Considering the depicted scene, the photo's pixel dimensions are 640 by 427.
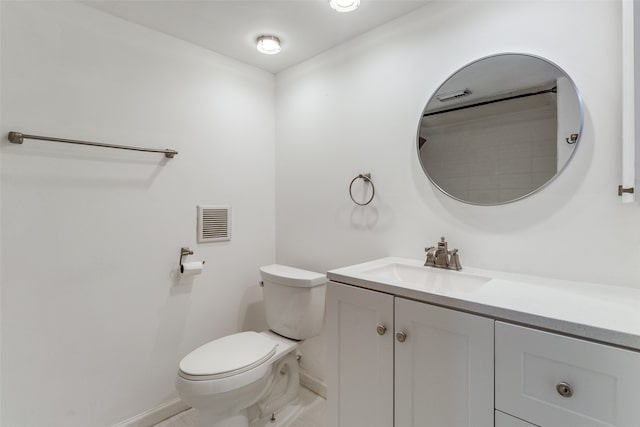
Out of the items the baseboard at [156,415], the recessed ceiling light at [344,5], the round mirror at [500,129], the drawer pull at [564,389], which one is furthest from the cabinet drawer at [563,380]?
the baseboard at [156,415]

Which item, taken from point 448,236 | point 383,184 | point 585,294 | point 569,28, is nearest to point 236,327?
point 383,184

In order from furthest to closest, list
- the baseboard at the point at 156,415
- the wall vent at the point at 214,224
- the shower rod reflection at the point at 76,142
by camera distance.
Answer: the wall vent at the point at 214,224
the baseboard at the point at 156,415
the shower rod reflection at the point at 76,142

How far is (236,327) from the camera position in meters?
2.08

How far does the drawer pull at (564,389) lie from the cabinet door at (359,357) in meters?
0.48

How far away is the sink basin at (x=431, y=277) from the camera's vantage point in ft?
3.97

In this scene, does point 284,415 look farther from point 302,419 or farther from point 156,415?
point 156,415

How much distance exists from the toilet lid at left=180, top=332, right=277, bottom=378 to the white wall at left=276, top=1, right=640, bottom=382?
51cm

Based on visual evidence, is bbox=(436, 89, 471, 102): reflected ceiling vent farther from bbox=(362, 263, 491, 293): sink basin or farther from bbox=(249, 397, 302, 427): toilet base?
bbox=(249, 397, 302, 427): toilet base

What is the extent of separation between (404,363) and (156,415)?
1.55m

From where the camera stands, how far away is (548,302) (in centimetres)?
88

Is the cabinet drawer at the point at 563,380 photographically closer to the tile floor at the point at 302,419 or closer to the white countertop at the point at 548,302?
the white countertop at the point at 548,302

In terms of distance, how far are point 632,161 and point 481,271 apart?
614 millimetres

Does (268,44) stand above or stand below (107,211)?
above

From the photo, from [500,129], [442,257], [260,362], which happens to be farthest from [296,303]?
[500,129]
